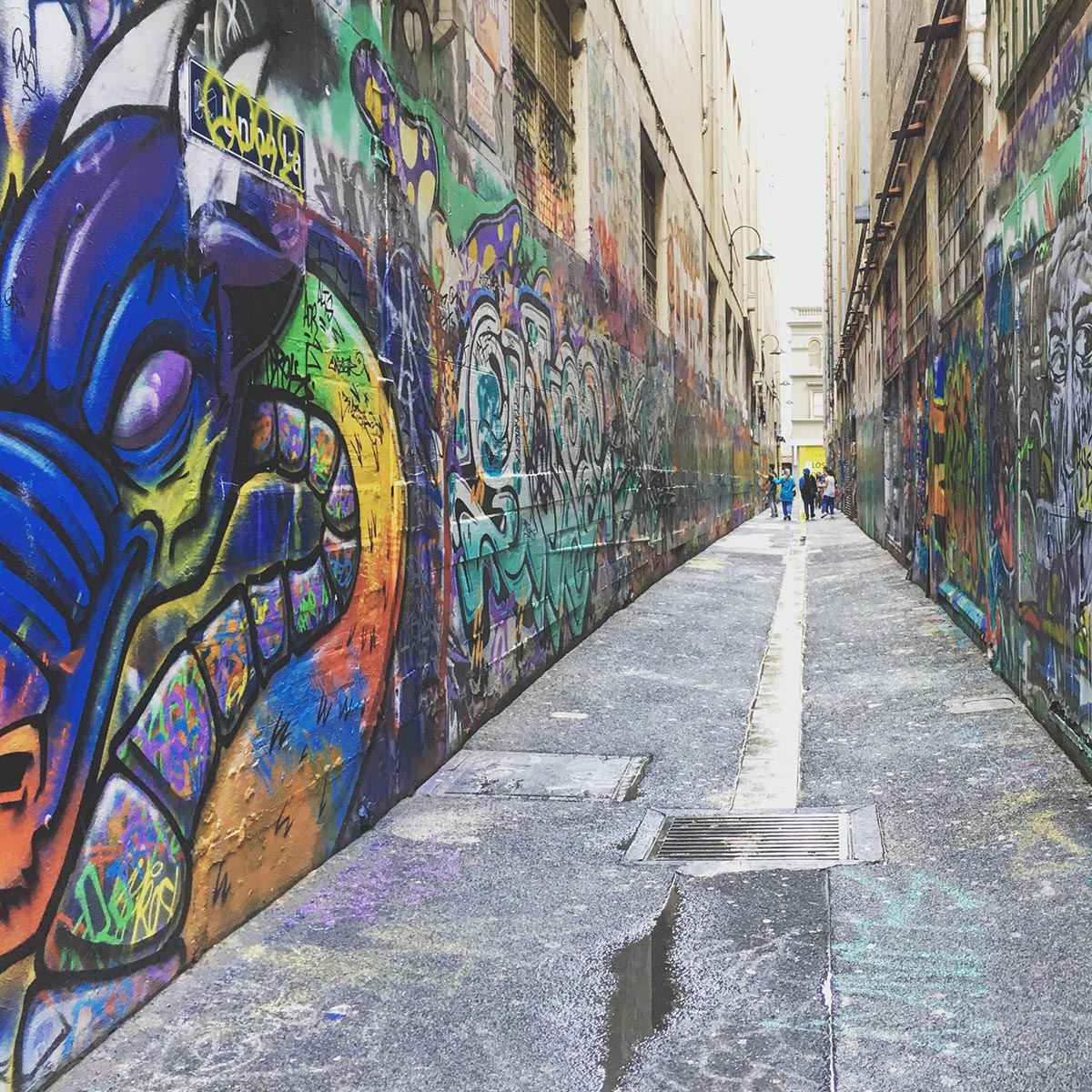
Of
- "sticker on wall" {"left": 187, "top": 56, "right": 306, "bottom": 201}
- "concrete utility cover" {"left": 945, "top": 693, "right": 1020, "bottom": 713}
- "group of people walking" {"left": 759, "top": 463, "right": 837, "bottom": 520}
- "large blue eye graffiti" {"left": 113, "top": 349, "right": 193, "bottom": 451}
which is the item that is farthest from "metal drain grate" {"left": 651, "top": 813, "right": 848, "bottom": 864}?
"group of people walking" {"left": 759, "top": 463, "right": 837, "bottom": 520}

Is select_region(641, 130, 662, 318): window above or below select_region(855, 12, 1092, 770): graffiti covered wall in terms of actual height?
above

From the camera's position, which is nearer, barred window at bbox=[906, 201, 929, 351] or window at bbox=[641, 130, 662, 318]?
barred window at bbox=[906, 201, 929, 351]

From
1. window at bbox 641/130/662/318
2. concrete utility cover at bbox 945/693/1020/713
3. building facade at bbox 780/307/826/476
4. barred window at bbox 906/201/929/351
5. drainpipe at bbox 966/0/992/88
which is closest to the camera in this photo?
concrete utility cover at bbox 945/693/1020/713

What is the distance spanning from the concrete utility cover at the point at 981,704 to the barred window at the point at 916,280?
619 cm

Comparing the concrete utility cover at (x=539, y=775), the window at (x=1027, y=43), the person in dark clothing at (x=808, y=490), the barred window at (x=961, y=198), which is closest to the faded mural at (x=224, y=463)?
the concrete utility cover at (x=539, y=775)

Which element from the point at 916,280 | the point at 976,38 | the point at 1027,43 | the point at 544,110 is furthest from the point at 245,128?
the point at 916,280

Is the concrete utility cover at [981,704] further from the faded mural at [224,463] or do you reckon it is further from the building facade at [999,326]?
the faded mural at [224,463]

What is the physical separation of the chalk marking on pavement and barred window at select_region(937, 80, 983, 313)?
11.2 feet

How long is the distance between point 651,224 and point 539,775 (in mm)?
11376

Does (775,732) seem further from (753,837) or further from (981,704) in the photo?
(753,837)

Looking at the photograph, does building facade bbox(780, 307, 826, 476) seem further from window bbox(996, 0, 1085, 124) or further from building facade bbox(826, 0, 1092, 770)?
window bbox(996, 0, 1085, 124)

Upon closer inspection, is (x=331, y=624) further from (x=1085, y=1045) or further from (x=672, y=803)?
(x=1085, y=1045)

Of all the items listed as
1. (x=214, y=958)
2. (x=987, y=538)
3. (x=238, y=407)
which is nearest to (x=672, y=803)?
(x=214, y=958)

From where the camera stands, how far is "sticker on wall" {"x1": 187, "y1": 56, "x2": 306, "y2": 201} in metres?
3.60
